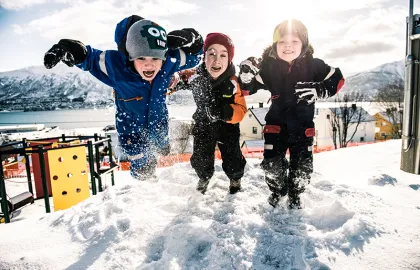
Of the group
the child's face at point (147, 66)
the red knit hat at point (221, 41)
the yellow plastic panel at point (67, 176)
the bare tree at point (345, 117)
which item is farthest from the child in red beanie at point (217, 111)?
the bare tree at point (345, 117)

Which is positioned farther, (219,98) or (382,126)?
(382,126)

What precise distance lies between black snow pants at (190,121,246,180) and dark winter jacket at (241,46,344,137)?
0.49 m

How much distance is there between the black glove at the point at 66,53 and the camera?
221 centimetres

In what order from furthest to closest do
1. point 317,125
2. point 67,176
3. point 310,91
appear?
point 317,125 → point 67,176 → point 310,91

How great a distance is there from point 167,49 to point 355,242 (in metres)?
2.41

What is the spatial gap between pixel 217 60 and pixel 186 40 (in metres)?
Result: 0.40

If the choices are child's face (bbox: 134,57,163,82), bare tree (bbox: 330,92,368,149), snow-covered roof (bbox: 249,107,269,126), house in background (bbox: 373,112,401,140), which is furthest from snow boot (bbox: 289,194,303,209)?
house in background (bbox: 373,112,401,140)

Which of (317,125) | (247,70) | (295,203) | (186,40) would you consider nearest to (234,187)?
(295,203)

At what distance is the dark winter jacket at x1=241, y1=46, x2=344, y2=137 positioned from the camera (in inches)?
99.2

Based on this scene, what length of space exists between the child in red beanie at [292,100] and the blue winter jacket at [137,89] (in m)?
Answer: 0.84

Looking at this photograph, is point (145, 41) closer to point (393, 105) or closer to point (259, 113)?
point (259, 113)

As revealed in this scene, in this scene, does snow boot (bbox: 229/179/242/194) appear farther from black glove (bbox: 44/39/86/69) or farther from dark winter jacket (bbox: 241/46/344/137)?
black glove (bbox: 44/39/86/69)

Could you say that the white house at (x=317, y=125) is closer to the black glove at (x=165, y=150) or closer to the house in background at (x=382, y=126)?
the house in background at (x=382, y=126)

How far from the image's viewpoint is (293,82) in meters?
2.53
